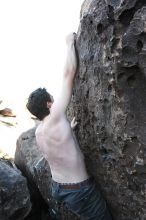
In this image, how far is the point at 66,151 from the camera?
4891 mm

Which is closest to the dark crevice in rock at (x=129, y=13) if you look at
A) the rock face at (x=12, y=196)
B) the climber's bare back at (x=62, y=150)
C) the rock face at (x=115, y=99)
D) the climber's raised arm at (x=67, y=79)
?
the rock face at (x=115, y=99)

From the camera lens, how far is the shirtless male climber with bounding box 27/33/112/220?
188 inches

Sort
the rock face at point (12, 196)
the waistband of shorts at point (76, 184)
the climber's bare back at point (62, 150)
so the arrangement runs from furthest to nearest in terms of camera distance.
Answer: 1. the rock face at point (12, 196)
2. the waistband of shorts at point (76, 184)
3. the climber's bare back at point (62, 150)

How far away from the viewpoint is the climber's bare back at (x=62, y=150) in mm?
4797

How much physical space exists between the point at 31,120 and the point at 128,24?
6040 mm

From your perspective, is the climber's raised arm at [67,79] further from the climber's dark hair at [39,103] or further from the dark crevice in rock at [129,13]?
the dark crevice in rock at [129,13]

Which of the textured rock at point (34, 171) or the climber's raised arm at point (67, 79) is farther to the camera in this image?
the textured rock at point (34, 171)

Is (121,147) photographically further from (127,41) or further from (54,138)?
(127,41)

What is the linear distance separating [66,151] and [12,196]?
1308 millimetres

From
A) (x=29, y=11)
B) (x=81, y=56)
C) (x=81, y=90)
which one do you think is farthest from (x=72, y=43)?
(x=29, y=11)

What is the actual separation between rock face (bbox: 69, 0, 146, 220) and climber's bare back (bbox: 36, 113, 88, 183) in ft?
0.65

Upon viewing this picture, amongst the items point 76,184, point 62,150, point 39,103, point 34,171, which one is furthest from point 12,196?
point 39,103

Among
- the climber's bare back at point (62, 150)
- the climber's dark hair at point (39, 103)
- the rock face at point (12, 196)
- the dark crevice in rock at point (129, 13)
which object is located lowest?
the rock face at point (12, 196)

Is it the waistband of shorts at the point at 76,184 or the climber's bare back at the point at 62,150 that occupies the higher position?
the climber's bare back at the point at 62,150
